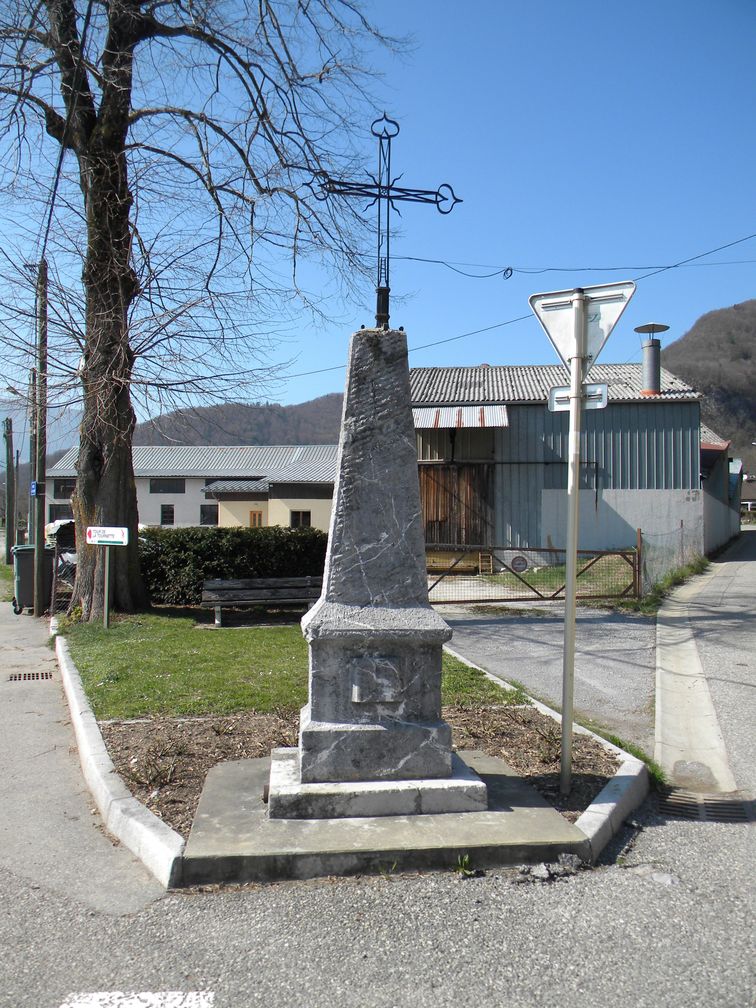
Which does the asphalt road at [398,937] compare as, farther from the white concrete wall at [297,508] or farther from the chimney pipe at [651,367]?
the white concrete wall at [297,508]

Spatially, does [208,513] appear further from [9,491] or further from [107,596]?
[107,596]

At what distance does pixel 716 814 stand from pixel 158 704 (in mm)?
4492

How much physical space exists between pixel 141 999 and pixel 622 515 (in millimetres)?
24004

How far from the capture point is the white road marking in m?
3.02

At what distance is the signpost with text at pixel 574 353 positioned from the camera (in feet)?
16.2

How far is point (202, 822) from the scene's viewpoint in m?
4.39

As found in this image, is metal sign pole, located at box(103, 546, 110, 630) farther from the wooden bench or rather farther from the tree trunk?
the wooden bench

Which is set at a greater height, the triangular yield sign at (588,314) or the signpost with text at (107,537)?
the triangular yield sign at (588,314)

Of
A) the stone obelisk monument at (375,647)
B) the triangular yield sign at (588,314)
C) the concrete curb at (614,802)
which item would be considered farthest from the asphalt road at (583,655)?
the triangular yield sign at (588,314)

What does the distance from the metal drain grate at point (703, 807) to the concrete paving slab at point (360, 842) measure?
0.99 metres

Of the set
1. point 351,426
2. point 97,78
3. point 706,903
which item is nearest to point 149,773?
point 351,426

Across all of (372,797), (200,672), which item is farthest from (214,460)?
(372,797)

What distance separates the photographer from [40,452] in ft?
51.0

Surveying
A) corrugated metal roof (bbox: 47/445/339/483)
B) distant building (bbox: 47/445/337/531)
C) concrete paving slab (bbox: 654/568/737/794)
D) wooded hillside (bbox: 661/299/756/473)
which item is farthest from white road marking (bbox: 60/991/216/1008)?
wooded hillside (bbox: 661/299/756/473)
